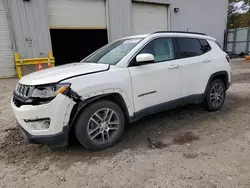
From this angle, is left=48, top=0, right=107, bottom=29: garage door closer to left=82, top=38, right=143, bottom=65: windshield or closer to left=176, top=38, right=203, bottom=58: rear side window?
left=82, top=38, right=143, bottom=65: windshield

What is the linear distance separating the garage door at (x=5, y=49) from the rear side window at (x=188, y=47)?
851 centimetres

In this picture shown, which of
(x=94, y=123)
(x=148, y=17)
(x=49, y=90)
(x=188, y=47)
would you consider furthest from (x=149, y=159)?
(x=148, y=17)

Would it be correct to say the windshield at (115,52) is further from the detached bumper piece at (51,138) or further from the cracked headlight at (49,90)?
→ the detached bumper piece at (51,138)

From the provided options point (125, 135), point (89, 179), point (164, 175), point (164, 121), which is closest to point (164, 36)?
point (164, 121)

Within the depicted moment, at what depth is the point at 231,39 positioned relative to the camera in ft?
60.6

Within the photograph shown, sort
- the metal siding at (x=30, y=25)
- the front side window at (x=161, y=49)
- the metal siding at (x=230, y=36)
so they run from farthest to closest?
the metal siding at (x=230, y=36), the metal siding at (x=30, y=25), the front side window at (x=161, y=49)

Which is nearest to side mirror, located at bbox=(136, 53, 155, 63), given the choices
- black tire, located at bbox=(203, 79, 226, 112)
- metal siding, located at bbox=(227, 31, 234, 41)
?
black tire, located at bbox=(203, 79, 226, 112)

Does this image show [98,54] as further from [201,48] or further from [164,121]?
[201,48]

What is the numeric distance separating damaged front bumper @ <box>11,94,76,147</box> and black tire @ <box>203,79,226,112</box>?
3044 millimetres

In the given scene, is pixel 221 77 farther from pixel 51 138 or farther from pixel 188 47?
pixel 51 138

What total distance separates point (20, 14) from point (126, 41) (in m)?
7.78

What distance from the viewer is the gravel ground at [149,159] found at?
2.42 m

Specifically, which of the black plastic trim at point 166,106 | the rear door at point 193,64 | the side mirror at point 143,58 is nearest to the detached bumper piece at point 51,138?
the black plastic trim at point 166,106

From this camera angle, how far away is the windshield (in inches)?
134
